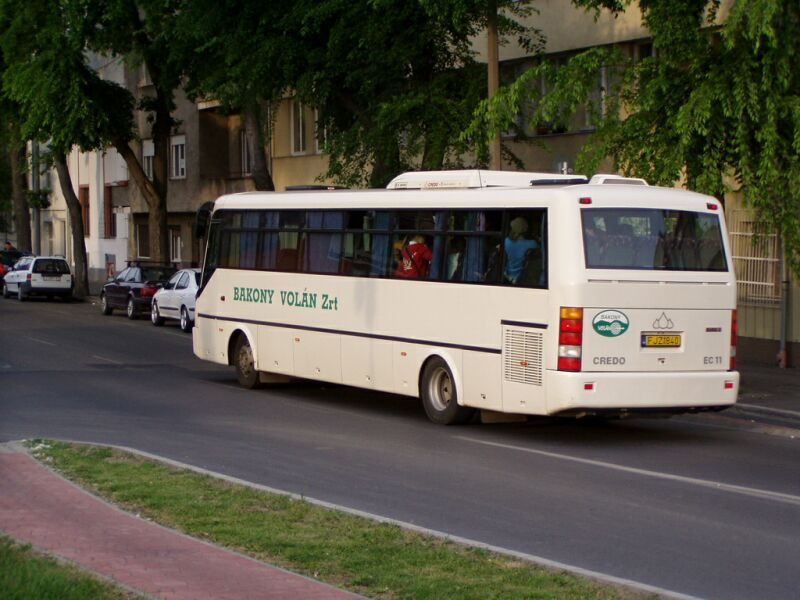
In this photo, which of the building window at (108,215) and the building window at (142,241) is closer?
the building window at (142,241)

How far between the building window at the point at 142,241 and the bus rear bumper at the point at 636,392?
44982 millimetres

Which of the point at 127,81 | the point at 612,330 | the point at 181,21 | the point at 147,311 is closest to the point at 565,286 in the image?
the point at 612,330

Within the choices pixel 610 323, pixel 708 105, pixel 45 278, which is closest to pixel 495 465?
pixel 610 323

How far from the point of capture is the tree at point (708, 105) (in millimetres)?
17484

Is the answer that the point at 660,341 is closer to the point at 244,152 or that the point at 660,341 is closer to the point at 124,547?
the point at 124,547

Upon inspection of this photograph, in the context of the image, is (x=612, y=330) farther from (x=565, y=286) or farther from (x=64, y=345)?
(x=64, y=345)

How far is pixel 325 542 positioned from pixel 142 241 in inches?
1987

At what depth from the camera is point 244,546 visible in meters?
8.79

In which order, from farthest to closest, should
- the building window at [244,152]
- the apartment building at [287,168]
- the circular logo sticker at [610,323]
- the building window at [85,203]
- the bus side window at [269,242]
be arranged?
the building window at [85,203], the building window at [244,152], the apartment building at [287,168], the bus side window at [269,242], the circular logo sticker at [610,323]

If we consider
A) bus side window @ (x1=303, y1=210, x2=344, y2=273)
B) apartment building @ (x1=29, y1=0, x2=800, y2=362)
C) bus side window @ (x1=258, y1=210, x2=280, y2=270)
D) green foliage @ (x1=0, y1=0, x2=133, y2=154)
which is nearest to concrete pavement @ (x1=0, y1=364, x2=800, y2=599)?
bus side window @ (x1=303, y1=210, x2=344, y2=273)

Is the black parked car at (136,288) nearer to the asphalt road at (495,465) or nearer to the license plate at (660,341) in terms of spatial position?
the asphalt road at (495,465)

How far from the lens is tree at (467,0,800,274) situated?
17.5 m

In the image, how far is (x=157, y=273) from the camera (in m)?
39.7

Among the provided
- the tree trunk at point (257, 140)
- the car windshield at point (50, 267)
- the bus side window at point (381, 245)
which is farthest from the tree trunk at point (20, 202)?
the bus side window at point (381, 245)
